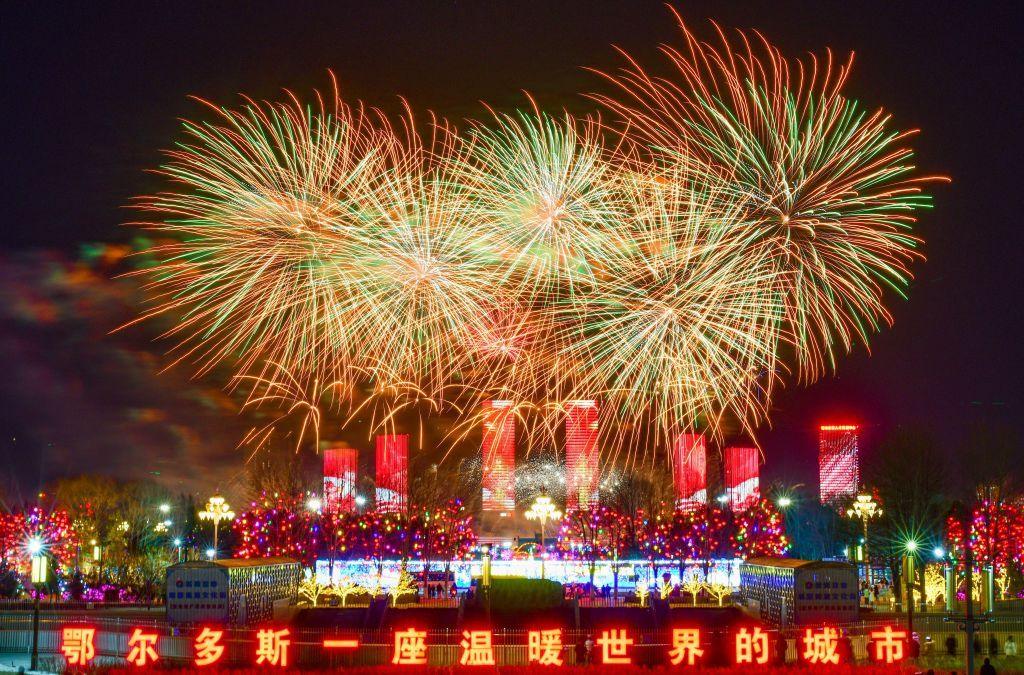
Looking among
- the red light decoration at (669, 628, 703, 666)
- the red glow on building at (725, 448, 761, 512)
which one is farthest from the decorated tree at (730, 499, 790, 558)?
the red light decoration at (669, 628, 703, 666)

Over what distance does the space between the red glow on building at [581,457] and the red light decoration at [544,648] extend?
45611 mm

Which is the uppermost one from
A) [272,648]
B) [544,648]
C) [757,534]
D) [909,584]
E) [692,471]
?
[692,471]

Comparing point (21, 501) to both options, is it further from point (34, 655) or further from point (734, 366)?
point (734, 366)

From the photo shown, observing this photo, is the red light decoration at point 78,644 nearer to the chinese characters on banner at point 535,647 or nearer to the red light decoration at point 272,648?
the chinese characters on banner at point 535,647

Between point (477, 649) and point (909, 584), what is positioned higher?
point (909, 584)

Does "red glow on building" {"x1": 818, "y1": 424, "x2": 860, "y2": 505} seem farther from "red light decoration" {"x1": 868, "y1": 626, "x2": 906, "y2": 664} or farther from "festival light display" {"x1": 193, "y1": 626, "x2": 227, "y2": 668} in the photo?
"festival light display" {"x1": 193, "y1": 626, "x2": 227, "y2": 668}

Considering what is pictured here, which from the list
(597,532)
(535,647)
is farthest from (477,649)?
(597,532)

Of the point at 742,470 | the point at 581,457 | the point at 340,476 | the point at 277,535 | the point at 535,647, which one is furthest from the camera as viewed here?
the point at 742,470

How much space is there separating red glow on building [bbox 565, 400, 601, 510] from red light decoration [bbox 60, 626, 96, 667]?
48.3 m

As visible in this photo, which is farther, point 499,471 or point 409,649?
point 499,471

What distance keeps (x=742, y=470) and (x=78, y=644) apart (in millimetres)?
65197

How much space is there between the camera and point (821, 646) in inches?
1016

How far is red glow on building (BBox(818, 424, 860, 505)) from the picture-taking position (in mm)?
82625

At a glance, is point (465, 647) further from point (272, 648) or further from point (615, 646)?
point (272, 648)
